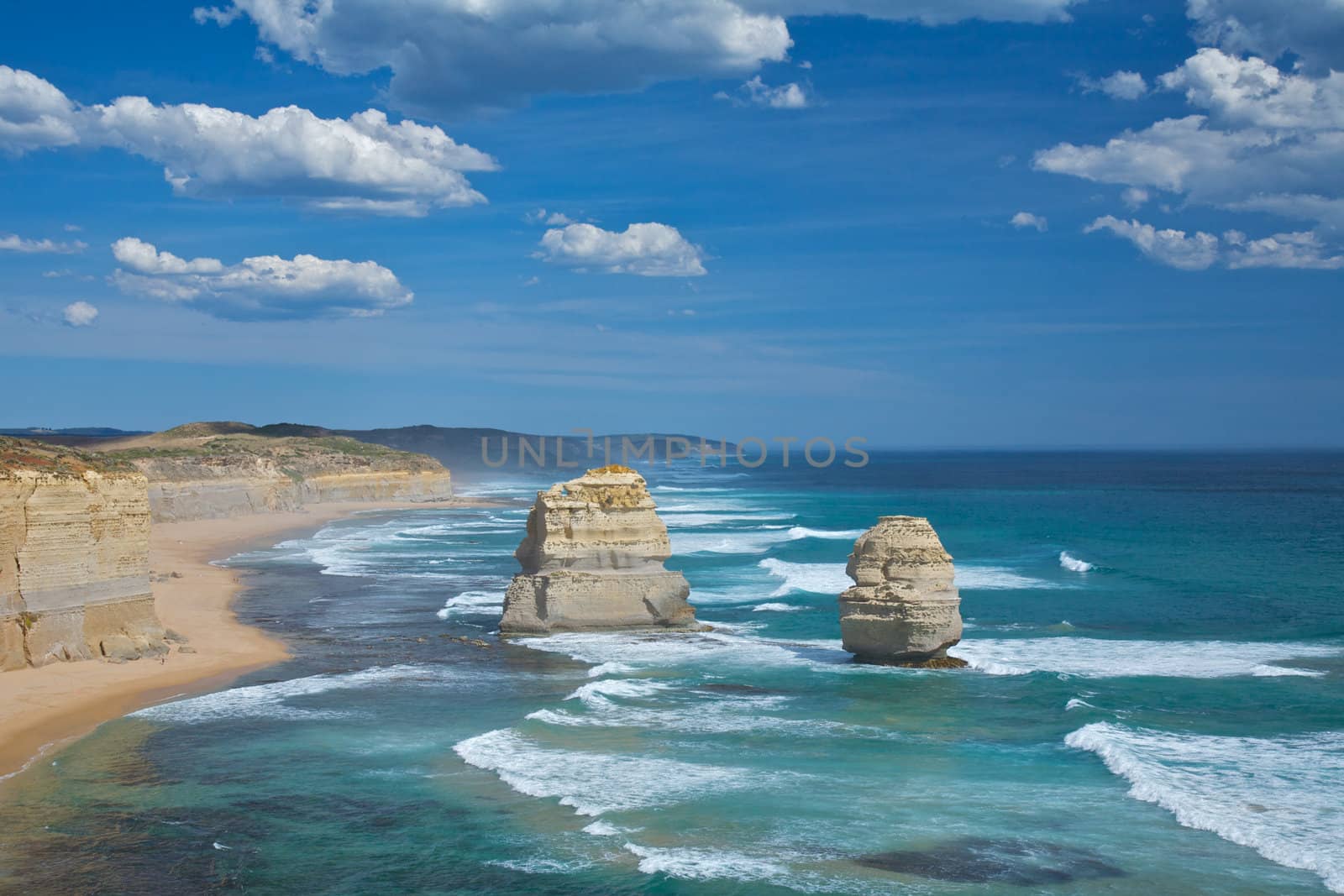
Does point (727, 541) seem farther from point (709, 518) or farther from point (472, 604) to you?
point (472, 604)

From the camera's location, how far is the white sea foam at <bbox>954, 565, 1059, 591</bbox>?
42.5 metres

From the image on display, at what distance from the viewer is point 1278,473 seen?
147500mm

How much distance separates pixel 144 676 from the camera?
2634 centimetres

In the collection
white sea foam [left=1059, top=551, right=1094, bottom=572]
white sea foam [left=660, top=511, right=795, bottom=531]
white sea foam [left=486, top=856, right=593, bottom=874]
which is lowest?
white sea foam [left=486, top=856, right=593, bottom=874]

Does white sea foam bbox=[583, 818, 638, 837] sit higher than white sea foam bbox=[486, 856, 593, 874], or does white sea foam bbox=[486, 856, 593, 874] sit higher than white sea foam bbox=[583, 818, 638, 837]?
white sea foam bbox=[583, 818, 638, 837]

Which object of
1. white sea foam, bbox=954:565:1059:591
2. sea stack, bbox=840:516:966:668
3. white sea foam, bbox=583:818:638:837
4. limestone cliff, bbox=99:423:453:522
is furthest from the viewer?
limestone cliff, bbox=99:423:453:522

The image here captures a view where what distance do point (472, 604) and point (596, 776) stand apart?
19.3 metres

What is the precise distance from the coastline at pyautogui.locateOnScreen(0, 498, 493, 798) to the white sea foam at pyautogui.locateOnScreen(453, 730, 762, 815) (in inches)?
290

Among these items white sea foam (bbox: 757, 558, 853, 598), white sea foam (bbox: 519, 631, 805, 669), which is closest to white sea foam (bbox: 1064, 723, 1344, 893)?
white sea foam (bbox: 519, 631, 805, 669)

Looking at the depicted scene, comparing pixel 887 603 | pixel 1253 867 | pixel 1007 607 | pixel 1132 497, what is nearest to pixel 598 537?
pixel 887 603

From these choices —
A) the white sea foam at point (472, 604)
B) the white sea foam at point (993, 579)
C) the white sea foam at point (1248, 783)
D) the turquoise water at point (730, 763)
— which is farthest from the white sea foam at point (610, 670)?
the white sea foam at point (993, 579)

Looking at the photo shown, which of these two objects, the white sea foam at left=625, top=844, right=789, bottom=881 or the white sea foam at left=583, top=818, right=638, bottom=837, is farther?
the white sea foam at left=583, top=818, right=638, bottom=837

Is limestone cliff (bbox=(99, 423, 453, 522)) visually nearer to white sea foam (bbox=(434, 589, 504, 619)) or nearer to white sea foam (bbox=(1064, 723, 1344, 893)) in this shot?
white sea foam (bbox=(434, 589, 504, 619))

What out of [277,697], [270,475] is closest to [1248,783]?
[277,697]
